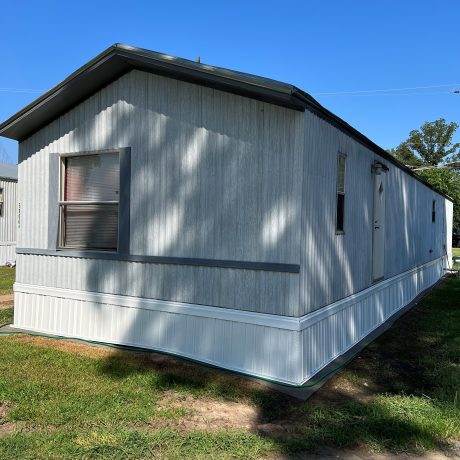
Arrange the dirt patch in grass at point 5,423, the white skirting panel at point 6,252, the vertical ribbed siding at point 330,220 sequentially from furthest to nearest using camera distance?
the white skirting panel at point 6,252, the vertical ribbed siding at point 330,220, the dirt patch in grass at point 5,423

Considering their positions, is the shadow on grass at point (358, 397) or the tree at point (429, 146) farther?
the tree at point (429, 146)

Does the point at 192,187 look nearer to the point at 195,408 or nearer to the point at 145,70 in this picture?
the point at 145,70

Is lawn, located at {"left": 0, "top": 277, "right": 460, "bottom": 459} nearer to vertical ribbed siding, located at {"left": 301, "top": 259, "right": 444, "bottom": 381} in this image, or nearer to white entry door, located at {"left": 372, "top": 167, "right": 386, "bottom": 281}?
vertical ribbed siding, located at {"left": 301, "top": 259, "right": 444, "bottom": 381}

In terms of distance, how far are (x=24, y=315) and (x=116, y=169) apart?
105 inches

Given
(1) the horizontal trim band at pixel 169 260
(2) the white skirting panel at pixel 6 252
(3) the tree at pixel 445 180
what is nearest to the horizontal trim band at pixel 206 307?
(1) the horizontal trim band at pixel 169 260

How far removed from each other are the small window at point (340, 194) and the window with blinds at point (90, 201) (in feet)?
9.25

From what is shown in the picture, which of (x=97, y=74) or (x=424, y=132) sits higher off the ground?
(x=424, y=132)

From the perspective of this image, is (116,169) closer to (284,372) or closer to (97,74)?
(97,74)

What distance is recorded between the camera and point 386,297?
8.93 m

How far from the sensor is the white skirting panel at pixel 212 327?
17.0 feet


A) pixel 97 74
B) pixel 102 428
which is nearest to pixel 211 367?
pixel 102 428

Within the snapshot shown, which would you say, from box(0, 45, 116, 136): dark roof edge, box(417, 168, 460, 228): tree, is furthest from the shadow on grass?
box(417, 168, 460, 228): tree

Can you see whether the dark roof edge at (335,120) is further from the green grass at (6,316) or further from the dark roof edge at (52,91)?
the green grass at (6,316)

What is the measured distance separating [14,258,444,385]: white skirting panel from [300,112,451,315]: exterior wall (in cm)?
28
